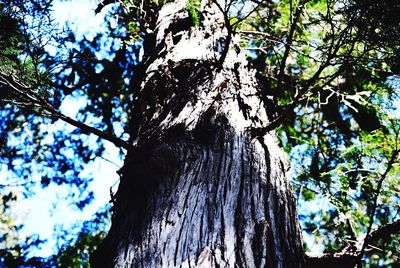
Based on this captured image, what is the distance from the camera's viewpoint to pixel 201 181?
1615mm

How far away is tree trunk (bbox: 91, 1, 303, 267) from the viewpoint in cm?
140

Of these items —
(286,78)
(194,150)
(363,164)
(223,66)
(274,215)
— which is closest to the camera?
(274,215)

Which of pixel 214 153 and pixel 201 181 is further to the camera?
pixel 214 153

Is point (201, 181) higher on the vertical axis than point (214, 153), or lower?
lower

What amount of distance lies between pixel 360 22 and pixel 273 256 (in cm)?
127

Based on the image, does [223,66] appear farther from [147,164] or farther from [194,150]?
[147,164]

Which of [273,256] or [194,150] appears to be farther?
[194,150]

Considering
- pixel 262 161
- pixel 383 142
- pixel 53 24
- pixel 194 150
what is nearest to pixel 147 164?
pixel 194 150

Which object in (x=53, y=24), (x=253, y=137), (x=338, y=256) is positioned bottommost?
(x=338, y=256)

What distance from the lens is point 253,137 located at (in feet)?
6.41

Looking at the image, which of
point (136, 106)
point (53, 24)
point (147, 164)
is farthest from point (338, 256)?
point (53, 24)

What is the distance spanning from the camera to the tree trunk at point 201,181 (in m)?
1.40

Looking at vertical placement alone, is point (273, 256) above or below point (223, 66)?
below

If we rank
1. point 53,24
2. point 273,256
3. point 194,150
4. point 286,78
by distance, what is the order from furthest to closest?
point 286,78 → point 53,24 → point 194,150 → point 273,256
